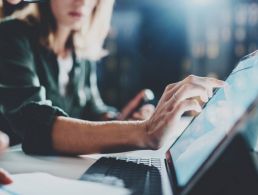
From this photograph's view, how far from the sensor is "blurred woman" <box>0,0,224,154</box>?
3.05ft

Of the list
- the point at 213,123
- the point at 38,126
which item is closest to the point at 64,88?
the point at 38,126

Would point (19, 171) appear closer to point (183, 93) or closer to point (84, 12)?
point (183, 93)

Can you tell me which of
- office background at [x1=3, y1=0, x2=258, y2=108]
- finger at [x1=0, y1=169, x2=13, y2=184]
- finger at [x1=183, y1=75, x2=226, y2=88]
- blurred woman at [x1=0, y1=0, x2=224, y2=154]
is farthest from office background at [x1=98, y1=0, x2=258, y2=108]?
finger at [x1=0, y1=169, x2=13, y2=184]

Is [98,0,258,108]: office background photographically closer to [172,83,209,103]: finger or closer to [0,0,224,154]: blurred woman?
[0,0,224,154]: blurred woman

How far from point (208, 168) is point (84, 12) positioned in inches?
46.3

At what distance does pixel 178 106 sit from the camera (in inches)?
35.2

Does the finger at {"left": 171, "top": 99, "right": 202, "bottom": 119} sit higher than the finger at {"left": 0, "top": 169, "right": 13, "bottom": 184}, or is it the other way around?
the finger at {"left": 171, "top": 99, "right": 202, "bottom": 119}

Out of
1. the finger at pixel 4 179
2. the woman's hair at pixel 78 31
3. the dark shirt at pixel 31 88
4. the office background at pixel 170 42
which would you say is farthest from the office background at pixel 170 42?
the finger at pixel 4 179

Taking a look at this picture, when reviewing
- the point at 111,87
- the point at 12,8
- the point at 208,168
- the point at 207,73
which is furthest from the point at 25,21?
the point at 207,73

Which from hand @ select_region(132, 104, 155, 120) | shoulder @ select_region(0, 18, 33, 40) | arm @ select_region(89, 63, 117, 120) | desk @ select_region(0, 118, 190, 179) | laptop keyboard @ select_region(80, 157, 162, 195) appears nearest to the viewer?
laptop keyboard @ select_region(80, 157, 162, 195)

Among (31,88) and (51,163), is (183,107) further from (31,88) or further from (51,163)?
(31,88)

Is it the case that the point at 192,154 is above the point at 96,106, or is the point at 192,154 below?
above

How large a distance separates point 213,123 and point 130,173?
21 cm

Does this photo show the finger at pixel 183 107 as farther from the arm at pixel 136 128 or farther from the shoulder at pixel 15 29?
the shoulder at pixel 15 29
